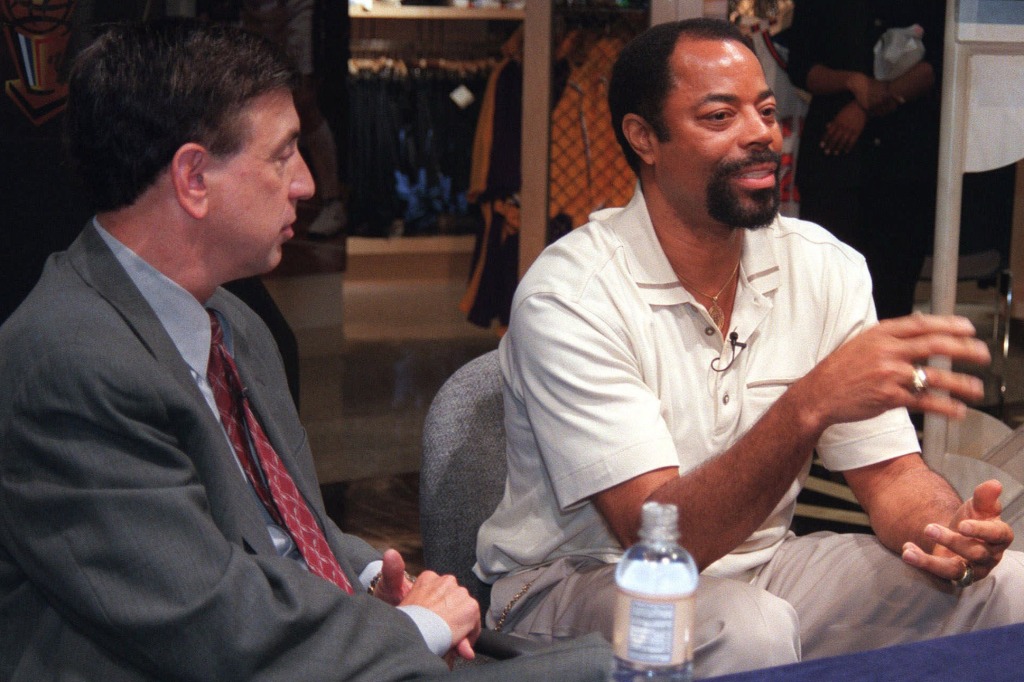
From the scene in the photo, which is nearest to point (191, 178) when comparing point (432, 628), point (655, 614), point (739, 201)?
point (432, 628)

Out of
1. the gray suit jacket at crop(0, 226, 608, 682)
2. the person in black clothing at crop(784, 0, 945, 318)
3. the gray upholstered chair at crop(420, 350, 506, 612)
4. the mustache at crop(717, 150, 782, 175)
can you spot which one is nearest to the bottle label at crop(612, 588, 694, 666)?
the gray suit jacket at crop(0, 226, 608, 682)

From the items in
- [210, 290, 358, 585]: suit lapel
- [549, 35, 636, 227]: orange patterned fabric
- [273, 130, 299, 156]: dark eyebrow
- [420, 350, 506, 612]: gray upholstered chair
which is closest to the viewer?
[273, 130, 299, 156]: dark eyebrow

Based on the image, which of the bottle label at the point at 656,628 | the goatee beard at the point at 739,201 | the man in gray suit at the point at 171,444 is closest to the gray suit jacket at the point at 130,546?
the man in gray suit at the point at 171,444

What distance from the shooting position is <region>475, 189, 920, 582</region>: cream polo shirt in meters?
1.86

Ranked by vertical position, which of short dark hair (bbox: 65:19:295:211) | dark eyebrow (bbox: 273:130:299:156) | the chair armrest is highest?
short dark hair (bbox: 65:19:295:211)

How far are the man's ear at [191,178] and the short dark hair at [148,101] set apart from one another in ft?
0.03

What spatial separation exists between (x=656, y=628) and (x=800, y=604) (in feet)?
2.85

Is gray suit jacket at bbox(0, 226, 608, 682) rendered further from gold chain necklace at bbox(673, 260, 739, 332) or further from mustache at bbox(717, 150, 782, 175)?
mustache at bbox(717, 150, 782, 175)

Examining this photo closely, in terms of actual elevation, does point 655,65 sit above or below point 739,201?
above

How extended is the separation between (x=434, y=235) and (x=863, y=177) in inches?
166

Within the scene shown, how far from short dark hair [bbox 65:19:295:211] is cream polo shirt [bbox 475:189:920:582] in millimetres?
629

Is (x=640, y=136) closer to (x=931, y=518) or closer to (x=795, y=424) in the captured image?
(x=795, y=424)

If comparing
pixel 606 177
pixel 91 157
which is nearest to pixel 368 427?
pixel 606 177

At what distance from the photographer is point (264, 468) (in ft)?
5.22
